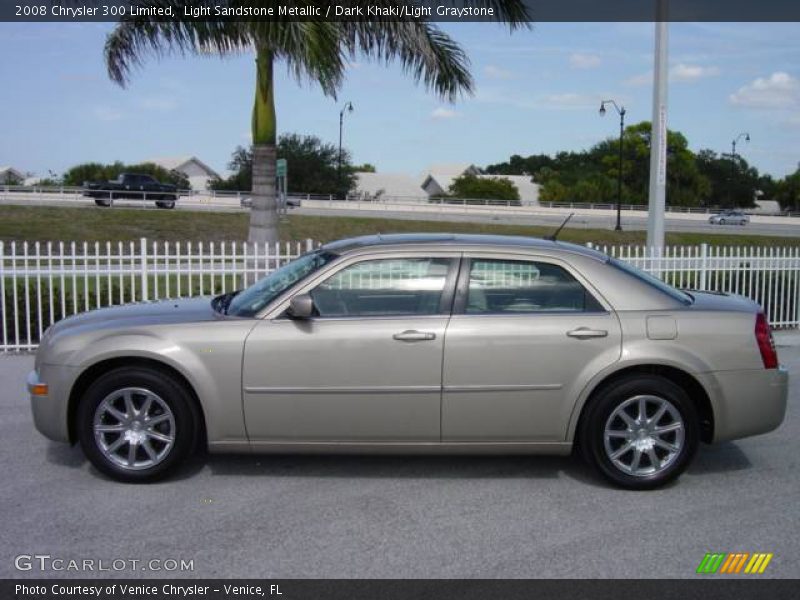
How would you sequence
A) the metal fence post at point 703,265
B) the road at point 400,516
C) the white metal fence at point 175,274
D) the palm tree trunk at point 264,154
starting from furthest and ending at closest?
the palm tree trunk at point 264,154 → the metal fence post at point 703,265 → the white metal fence at point 175,274 → the road at point 400,516

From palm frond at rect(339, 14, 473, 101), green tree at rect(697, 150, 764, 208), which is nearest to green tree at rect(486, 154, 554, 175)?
green tree at rect(697, 150, 764, 208)

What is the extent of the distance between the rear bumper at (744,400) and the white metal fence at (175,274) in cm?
557

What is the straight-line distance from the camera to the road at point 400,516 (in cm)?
411

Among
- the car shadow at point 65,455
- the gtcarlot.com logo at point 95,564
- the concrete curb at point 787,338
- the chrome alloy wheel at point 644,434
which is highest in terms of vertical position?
the chrome alloy wheel at point 644,434

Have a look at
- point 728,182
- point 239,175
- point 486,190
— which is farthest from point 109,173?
point 728,182

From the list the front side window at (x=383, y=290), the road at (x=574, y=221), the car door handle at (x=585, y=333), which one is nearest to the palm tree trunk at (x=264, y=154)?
the front side window at (x=383, y=290)

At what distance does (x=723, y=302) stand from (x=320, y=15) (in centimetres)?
730

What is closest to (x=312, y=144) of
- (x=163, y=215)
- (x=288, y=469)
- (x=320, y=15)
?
(x=163, y=215)

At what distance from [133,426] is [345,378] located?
1.34 m

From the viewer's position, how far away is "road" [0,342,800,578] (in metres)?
4.11

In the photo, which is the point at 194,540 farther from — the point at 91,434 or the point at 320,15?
the point at 320,15

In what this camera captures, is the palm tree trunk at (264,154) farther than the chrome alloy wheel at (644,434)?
Yes

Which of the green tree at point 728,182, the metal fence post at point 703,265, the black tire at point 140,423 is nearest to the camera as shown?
the black tire at point 140,423

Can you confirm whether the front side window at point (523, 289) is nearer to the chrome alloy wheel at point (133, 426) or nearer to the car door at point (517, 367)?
the car door at point (517, 367)
